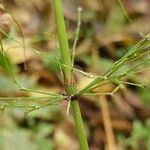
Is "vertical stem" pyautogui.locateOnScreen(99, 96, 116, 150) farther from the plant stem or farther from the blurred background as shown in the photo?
the plant stem

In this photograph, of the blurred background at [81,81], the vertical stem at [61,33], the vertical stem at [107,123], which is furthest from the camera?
the vertical stem at [107,123]

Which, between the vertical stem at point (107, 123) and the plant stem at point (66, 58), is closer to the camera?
the plant stem at point (66, 58)

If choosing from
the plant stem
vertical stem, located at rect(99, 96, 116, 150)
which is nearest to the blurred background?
vertical stem, located at rect(99, 96, 116, 150)

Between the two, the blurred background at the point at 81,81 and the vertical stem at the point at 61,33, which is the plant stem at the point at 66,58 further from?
the blurred background at the point at 81,81

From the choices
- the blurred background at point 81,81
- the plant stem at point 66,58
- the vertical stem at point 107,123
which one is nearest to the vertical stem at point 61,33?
the plant stem at point 66,58

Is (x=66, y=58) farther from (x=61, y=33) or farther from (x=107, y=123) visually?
(x=107, y=123)

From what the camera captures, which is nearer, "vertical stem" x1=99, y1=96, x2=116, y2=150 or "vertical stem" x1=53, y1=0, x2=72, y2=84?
"vertical stem" x1=53, y1=0, x2=72, y2=84

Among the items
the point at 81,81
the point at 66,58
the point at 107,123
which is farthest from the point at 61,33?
the point at 107,123

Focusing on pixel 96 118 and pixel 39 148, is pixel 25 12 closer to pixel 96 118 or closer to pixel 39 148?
pixel 96 118

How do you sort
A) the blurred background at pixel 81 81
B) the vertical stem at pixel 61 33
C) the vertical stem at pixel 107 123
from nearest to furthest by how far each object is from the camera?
1. the vertical stem at pixel 61 33
2. the blurred background at pixel 81 81
3. the vertical stem at pixel 107 123
